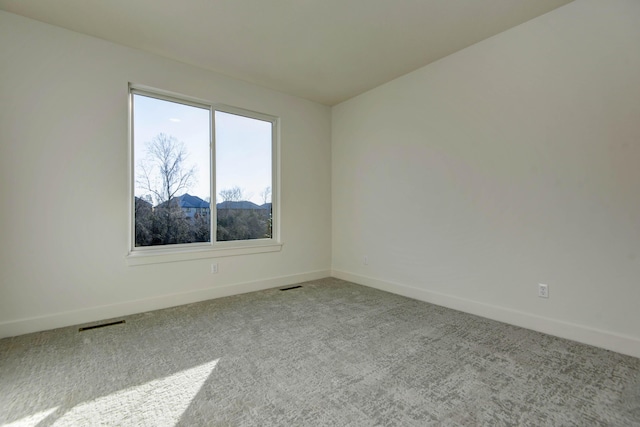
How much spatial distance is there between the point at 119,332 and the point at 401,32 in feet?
12.3

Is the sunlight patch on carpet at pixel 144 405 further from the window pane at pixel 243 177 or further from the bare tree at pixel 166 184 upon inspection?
the window pane at pixel 243 177

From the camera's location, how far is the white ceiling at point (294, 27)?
249 centimetres

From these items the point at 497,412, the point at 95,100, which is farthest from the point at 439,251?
the point at 95,100

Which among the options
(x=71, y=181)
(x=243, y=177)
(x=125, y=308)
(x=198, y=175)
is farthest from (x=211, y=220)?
(x=71, y=181)

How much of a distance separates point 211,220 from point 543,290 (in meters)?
3.57

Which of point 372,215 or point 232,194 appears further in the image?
point 372,215

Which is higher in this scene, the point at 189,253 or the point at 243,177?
the point at 243,177

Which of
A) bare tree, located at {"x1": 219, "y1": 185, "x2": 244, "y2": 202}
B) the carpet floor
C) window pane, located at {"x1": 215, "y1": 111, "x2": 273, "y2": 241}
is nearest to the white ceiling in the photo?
window pane, located at {"x1": 215, "y1": 111, "x2": 273, "y2": 241}

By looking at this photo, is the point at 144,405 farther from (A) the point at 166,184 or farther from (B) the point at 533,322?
→ (B) the point at 533,322

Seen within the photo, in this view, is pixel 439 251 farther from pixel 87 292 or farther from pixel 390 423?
pixel 87 292

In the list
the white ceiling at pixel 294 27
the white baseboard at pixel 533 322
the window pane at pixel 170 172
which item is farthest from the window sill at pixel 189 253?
the white ceiling at pixel 294 27

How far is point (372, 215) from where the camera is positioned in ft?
13.9

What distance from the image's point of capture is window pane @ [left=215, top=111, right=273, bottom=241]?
3.89 m

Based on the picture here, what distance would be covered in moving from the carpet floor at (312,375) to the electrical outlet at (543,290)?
1.15ft
